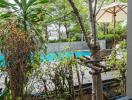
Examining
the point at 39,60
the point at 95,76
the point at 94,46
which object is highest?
the point at 94,46

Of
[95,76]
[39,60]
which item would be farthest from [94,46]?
[39,60]

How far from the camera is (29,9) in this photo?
3.15 metres

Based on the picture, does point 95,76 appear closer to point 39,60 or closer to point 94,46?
point 94,46

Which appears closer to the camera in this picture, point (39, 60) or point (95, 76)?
point (39, 60)

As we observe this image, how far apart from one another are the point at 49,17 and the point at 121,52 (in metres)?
1.42

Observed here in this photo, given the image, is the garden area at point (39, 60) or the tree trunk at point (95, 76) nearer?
the garden area at point (39, 60)

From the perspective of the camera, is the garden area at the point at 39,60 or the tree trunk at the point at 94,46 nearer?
the garden area at the point at 39,60

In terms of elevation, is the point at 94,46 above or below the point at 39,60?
above

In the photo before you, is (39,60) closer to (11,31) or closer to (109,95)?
(11,31)

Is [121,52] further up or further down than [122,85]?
further up

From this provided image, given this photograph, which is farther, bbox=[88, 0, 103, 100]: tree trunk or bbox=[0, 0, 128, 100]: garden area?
bbox=[88, 0, 103, 100]: tree trunk

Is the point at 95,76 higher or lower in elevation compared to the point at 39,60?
lower

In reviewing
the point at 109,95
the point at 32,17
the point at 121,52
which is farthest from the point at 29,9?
the point at 109,95

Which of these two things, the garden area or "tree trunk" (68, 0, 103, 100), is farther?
"tree trunk" (68, 0, 103, 100)
